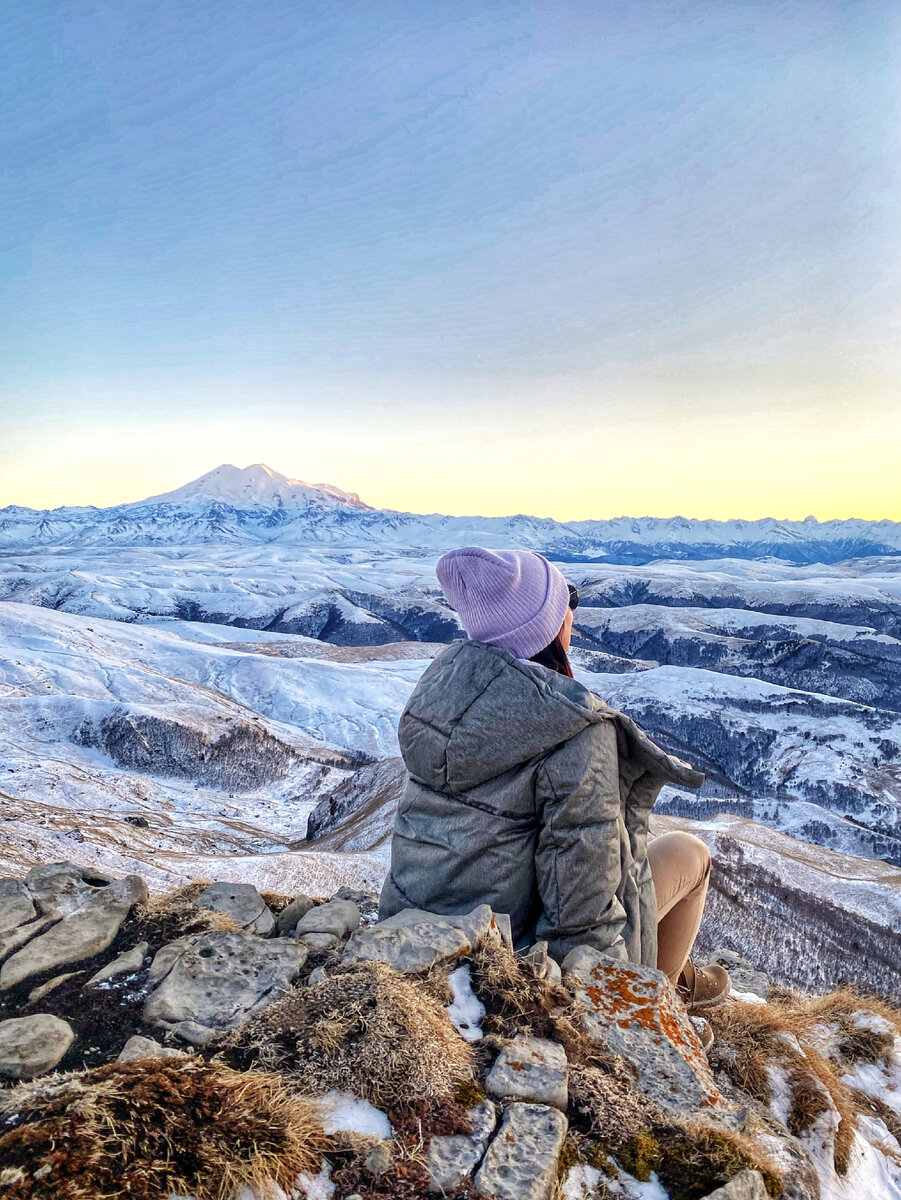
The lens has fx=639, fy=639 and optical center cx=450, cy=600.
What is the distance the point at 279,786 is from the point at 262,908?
54.3m

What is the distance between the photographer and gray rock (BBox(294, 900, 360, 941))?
5.51 meters

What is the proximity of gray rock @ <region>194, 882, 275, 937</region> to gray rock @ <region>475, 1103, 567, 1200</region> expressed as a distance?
304 centimetres

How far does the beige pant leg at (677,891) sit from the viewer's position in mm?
5734

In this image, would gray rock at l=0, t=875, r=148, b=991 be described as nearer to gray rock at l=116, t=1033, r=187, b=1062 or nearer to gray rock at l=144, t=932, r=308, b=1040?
gray rock at l=144, t=932, r=308, b=1040

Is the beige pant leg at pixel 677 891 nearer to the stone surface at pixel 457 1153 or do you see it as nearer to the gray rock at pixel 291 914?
the stone surface at pixel 457 1153

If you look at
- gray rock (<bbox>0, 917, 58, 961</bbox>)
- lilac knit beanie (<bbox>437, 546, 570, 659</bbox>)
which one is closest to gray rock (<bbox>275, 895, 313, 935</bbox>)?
gray rock (<bbox>0, 917, 58, 961</bbox>)

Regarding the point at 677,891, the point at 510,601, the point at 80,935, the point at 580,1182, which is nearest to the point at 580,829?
the point at 510,601

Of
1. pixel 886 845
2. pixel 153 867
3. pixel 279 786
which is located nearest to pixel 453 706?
pixel 153 867

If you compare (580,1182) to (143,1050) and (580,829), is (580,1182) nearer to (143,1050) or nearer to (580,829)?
(580,829)

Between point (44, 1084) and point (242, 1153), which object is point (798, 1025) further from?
point (44, 1084)

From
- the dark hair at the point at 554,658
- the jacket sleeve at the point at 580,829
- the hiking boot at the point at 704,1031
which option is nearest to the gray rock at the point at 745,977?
the hiking boot at the point at 704,1031

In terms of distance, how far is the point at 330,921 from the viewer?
18.5 ft

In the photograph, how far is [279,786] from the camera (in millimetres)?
56812

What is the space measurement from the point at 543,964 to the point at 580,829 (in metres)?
1.10
